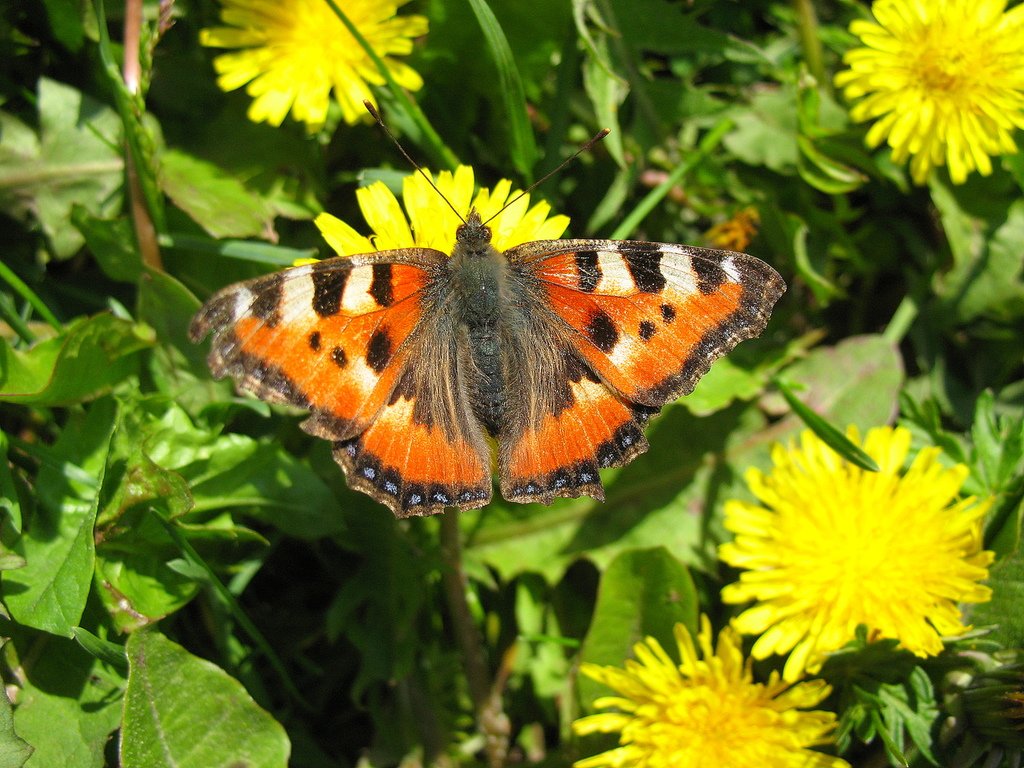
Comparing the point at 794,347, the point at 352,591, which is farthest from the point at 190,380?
the point at 794,347

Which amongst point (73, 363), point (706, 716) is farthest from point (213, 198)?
point (706, 716)

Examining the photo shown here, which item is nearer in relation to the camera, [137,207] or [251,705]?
[251,705]

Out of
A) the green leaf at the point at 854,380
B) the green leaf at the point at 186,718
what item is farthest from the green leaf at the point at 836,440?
the green leaf at the point at 186,718

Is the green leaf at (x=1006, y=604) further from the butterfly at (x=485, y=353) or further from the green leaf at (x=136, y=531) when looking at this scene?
the green leaf at (x=136, y=531)

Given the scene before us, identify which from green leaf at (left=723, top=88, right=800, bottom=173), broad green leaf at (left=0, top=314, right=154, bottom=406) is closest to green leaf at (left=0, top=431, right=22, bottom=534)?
broad green leaf at (left=0, top=314, right=154, bottom=406)

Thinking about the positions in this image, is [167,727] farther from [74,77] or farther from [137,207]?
[74,77]

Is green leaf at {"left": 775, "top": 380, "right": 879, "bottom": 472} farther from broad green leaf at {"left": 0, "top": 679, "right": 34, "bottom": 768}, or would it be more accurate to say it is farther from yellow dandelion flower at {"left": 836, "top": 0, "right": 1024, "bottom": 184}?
broad green leaf at {"left": 0, "top": 679, "right": 34, "bottom": 768}

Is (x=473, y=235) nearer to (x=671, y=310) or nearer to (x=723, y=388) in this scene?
(x=671, y=310)
